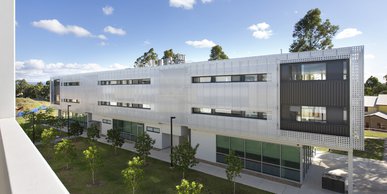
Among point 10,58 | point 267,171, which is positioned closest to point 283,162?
point 267,171

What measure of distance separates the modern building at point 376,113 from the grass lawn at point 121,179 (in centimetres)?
4648

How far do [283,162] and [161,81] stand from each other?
52.6 feet

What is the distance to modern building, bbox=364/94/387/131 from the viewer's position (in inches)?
1834

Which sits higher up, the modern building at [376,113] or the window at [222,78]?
the window at [222,78]

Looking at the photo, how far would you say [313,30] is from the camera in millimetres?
34656

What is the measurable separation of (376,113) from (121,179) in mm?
56291

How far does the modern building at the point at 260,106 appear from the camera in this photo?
15.2 metres

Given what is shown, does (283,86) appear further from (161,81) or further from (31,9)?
(31,9)

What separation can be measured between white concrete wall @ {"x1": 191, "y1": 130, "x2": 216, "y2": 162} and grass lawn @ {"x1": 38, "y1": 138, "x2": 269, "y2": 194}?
10.6 ft

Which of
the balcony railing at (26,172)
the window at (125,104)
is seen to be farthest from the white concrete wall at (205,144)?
the balcony railing at (26,172)

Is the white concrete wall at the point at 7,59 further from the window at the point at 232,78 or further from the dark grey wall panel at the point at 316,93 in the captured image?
the window at the point at 232,78

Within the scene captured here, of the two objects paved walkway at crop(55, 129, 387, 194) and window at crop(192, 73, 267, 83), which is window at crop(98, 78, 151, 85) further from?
paved walkway at crop(55, 129, 387, 194)

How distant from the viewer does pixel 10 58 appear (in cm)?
366

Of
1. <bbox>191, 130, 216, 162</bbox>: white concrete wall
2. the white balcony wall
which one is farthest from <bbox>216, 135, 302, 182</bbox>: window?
the white balcony wall
